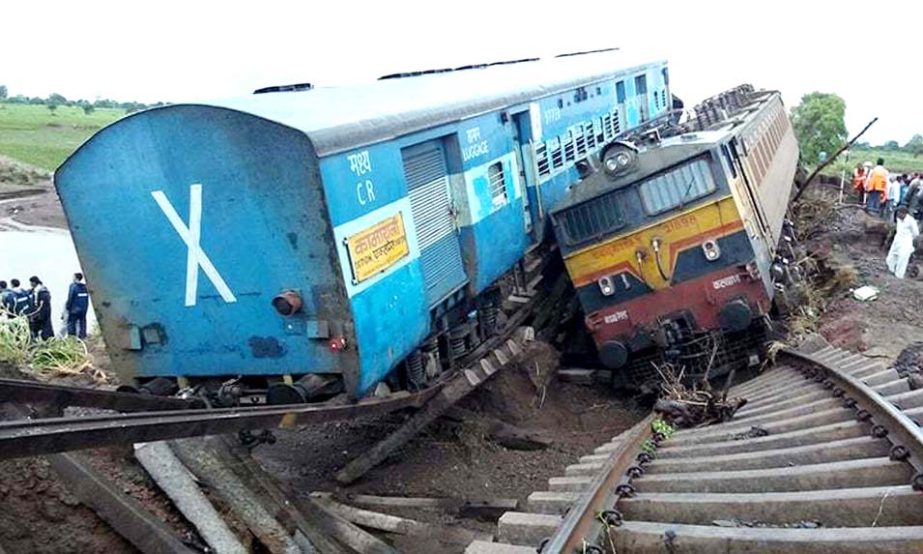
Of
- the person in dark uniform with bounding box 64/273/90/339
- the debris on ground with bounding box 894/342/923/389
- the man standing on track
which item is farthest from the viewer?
the man standing on track

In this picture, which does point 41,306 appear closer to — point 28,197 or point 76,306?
point 76,306

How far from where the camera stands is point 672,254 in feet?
32.3

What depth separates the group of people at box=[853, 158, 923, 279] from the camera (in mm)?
12812

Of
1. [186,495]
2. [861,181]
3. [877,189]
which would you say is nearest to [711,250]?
[186,495]

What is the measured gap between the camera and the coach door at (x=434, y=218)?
736 cm

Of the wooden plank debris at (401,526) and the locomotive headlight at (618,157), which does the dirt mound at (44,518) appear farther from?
the locomotive headlight at (618,157)

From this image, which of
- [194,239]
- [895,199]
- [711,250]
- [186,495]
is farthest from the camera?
[895,199]

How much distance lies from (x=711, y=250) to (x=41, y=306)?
9173 mm

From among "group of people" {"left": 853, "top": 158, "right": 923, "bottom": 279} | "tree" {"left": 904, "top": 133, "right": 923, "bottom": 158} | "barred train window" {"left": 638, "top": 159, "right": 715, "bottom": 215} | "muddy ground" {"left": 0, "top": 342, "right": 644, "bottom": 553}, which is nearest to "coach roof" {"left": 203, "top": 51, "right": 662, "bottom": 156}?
"barred train window" {"left": 638, "top": 159, "right": 715, "bottom": 215}

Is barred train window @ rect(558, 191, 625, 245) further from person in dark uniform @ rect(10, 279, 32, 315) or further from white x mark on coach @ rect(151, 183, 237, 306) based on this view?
person in dark uniform @ rect(10, 279, 32, 315)

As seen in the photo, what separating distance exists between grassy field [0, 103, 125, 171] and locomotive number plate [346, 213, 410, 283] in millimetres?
27963

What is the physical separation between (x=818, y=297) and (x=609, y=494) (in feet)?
28.7

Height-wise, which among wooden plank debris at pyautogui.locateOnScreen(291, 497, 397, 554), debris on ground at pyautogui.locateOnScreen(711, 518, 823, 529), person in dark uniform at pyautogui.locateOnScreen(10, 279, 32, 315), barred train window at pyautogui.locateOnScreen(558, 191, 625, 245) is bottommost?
wooden plank debris at pyautogui.locateOnScreen(291, 497, 397, 554)

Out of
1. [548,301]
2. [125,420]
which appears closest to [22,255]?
[548,301]
